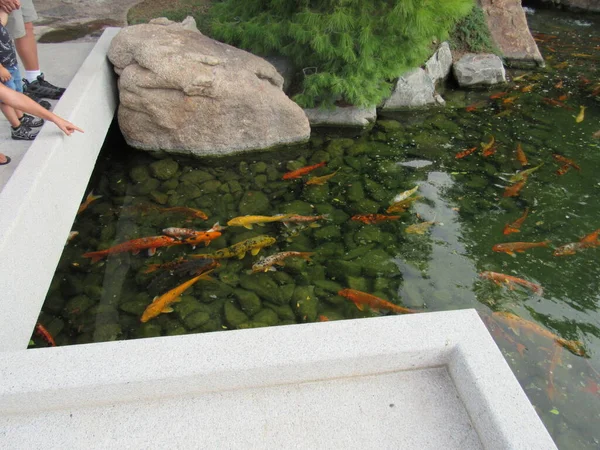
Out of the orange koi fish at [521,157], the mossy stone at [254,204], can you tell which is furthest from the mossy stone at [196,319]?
the orange koi fish at [521,157]

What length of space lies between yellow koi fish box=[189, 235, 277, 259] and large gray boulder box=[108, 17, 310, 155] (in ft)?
5.84

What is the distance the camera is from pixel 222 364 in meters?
2.26

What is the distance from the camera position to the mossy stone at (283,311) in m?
3.89

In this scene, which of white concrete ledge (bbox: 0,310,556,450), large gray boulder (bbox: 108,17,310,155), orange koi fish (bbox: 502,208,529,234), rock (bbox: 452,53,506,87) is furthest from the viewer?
rock (bbox: 452,53,506,87)

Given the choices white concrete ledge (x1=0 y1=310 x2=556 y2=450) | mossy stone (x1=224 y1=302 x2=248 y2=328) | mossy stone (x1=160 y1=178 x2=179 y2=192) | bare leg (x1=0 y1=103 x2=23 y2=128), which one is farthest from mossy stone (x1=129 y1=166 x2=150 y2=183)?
white concrete ledge (x1=0 y1=310 x2=556 y2=450)

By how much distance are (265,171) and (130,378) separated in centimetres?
367

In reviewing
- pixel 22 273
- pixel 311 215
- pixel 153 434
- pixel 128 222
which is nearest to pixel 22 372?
pixel 153 434

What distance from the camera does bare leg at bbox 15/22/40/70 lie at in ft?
15.8

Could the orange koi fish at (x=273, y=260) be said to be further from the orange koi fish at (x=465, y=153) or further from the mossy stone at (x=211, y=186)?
the orange koi fish at (x=465, y=153)

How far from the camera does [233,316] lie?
3.84 m

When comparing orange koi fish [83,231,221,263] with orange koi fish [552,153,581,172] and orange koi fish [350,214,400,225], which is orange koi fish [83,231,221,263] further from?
orange koi fish [552,153,581,172]

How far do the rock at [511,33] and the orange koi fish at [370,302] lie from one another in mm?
6924

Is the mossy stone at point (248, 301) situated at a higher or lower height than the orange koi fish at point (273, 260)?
lower

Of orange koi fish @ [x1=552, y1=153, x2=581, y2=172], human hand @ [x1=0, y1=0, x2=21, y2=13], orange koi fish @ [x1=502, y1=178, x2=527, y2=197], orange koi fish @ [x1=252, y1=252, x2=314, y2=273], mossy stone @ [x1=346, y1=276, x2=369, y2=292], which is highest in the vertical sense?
human hand @ [x1=0, y1=0, x2=21, y2=13]
